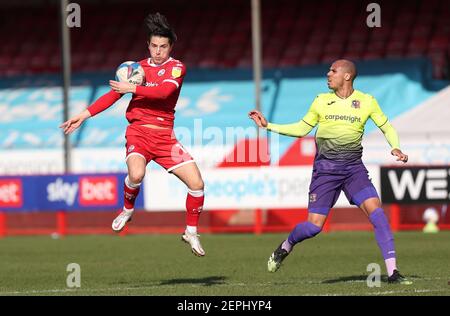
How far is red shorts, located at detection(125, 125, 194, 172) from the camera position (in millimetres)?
11664

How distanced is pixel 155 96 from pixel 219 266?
12.1 ft

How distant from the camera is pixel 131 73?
11289 mm

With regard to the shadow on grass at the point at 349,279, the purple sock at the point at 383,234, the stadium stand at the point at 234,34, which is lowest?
the shadow on grass at the point at 349,279

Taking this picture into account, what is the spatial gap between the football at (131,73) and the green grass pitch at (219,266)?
2.03m

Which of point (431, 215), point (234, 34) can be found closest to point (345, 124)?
point (431, 215)

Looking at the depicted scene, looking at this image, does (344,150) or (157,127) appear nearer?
(344,150)

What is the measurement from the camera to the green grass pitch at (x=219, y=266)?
36.0ft

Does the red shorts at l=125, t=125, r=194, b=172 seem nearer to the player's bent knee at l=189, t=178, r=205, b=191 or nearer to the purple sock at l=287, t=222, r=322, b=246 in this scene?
the player's bent knee at l=189, t=178, r=205, b=191

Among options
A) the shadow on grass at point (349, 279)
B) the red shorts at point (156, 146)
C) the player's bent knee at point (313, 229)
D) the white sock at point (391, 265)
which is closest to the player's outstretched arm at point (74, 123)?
the red shorts at point (156, 146)

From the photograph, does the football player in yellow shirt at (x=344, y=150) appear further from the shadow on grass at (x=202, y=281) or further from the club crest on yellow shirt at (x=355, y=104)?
the shadow on grass at (x=202, y=281)

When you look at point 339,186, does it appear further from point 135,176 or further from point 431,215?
Result: point 431,215

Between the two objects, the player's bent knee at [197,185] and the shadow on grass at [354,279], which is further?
the player's bent knee at [197,185]

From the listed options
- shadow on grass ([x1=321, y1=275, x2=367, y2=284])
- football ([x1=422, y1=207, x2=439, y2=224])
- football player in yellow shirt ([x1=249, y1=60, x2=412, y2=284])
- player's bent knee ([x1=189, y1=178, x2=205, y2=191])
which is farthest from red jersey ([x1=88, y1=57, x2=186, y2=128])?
football ([x1=422, y1=207, x2=439, y2=224])
